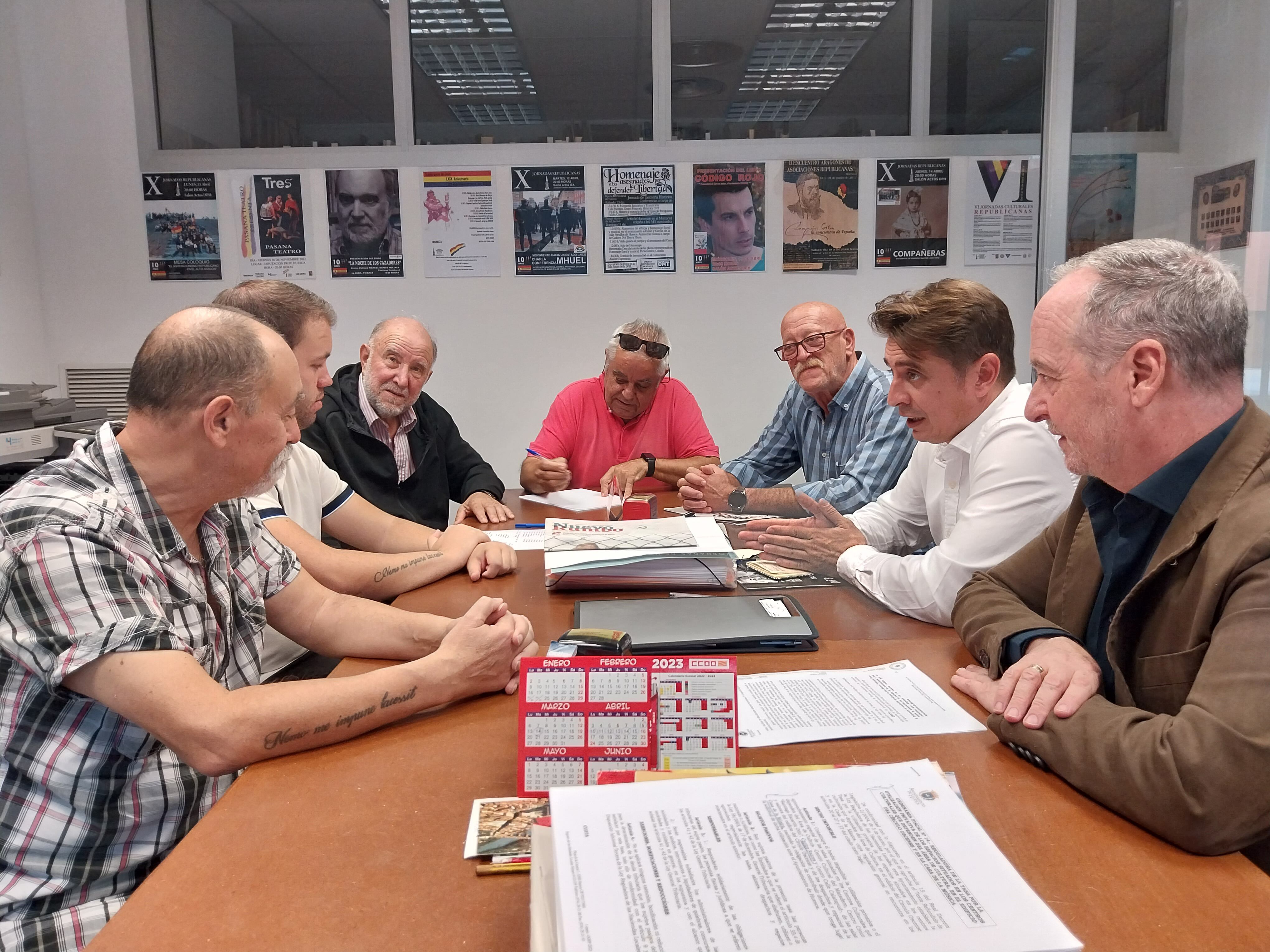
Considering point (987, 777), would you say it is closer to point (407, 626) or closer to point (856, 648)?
point (856, 648)

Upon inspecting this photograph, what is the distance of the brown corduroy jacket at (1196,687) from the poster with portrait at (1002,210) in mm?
3260

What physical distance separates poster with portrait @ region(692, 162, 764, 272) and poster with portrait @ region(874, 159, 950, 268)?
Result: 1.82 feet

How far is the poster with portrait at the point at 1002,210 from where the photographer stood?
4.03 meters

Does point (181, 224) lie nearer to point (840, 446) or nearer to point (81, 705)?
point (840, 446)

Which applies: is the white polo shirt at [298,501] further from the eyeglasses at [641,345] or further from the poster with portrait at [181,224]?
the poster with portrait at [181,224]

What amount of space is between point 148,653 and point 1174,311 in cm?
128

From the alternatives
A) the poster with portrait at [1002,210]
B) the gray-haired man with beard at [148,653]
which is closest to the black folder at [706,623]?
the gray-haired man with beard at [148,653]

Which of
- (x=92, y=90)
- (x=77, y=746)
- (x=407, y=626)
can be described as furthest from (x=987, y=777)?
(x=92, y=90)

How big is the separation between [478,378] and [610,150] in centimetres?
122

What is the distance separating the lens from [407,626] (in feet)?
4.68

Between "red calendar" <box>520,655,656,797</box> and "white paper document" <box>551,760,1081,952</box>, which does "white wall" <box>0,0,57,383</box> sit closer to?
"red calendar" <box>520,655,656,797</box>

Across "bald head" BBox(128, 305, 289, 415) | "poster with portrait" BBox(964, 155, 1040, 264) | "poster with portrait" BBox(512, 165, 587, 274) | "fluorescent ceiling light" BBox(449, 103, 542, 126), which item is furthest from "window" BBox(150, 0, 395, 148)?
"bald head" BBox(128, 305, 289, 415)

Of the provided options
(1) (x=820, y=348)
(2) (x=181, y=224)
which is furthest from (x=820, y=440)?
(2) (x=181, y=224)

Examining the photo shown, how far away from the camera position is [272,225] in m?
4.08
